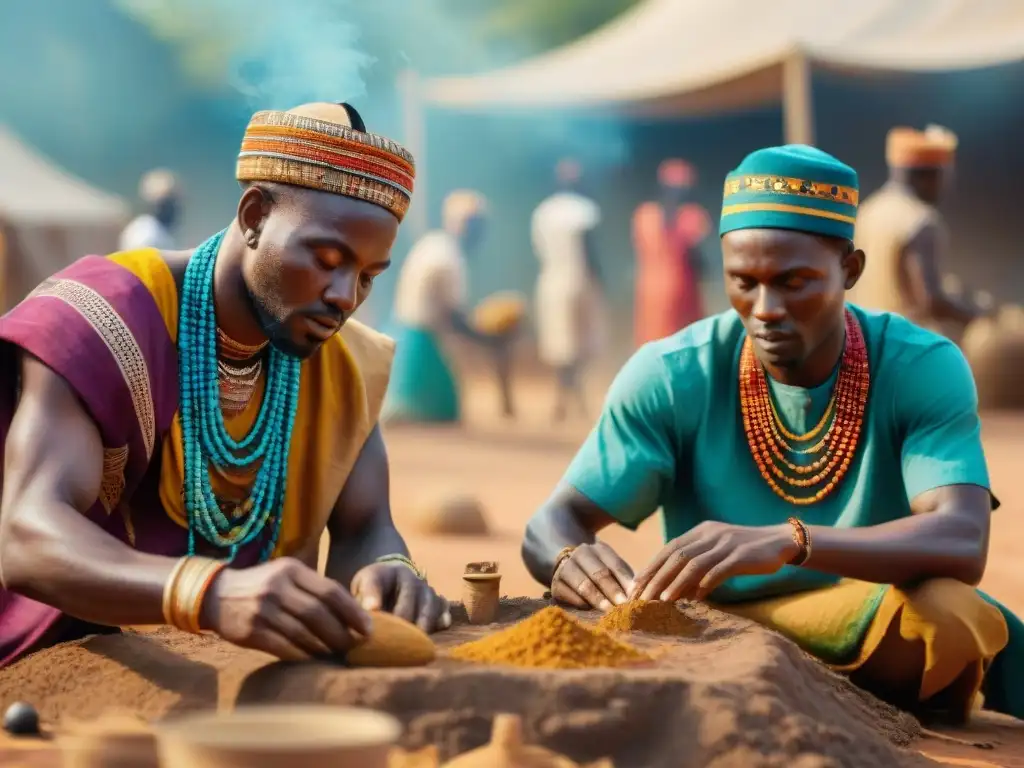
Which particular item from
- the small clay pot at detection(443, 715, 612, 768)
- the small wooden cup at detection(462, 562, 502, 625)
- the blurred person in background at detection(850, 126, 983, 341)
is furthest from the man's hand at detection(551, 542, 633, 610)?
the blurred person in background at detection(850, 126, 983, 341)

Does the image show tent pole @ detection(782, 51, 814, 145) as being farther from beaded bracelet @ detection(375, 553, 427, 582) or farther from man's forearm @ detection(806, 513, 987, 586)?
beaded bracelet @ detection(375, 553, 427, 582)

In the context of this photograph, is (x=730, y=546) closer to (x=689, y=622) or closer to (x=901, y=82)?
(x=689, y=622)

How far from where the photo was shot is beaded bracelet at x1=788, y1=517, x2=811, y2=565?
13.9 feet

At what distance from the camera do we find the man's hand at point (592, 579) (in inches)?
171

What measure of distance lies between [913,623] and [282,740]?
90.9 inches

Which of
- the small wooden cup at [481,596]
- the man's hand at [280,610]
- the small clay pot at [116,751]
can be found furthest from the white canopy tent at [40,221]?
the small clay pot at [116,751]

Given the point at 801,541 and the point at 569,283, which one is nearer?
the point at 801,541

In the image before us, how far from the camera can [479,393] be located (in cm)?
2108

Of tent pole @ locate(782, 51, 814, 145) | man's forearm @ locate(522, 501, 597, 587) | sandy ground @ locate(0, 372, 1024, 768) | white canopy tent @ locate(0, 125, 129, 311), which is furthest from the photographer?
white canopy tent @ locate(0, 125, 129, 311)

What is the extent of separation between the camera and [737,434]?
4.87 meters

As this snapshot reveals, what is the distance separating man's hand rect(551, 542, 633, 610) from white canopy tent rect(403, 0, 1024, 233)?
11393 mm

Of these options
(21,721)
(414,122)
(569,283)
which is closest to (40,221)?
(414,122)

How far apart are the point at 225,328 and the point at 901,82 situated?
13390mm

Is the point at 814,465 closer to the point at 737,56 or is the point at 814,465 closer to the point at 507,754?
the point at 507,754
